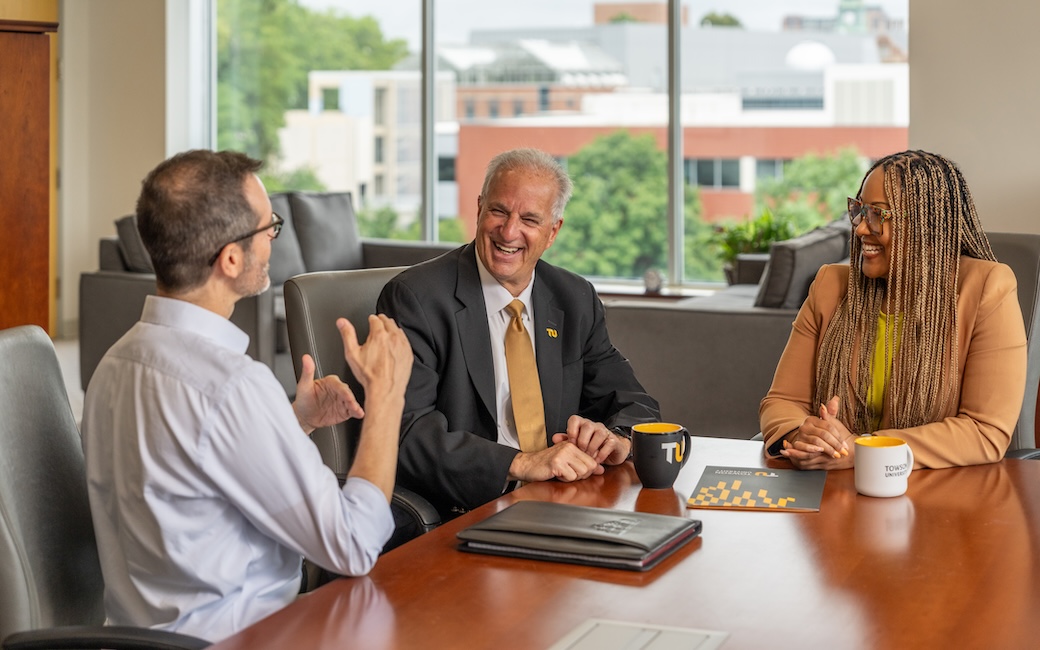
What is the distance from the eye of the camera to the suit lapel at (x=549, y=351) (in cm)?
254

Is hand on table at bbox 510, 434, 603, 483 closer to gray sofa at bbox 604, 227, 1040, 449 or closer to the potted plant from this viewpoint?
gray sofa at bbox 604, 227, 1040, 449

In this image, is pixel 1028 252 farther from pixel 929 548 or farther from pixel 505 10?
pixel 505 10

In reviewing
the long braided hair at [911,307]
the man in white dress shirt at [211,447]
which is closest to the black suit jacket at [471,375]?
the long braided hair at [911,307]

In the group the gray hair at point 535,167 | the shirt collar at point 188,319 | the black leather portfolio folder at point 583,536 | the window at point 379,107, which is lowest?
the black leather portfolio folder at point 583,536

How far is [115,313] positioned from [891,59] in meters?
4.49

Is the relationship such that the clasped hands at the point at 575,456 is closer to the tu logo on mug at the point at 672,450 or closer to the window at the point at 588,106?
the tu logo on mug at the point at 672,450

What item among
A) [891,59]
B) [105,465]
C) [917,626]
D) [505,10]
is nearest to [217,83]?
[505,10]

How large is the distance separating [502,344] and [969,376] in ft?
2.96

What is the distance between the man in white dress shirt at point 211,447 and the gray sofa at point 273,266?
163 inches

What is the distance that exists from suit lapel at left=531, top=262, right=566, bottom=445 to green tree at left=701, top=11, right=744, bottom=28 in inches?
206

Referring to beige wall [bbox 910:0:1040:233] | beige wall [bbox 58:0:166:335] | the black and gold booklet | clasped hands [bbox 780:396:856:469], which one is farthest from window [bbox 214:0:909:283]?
the black and gold booklet

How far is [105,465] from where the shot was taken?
166cm

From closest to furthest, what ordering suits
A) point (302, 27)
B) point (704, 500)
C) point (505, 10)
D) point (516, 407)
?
point (704, 500)
point (516, 407)
point (505, 10)
point (302, 27)

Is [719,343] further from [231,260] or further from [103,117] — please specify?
[103,117]
